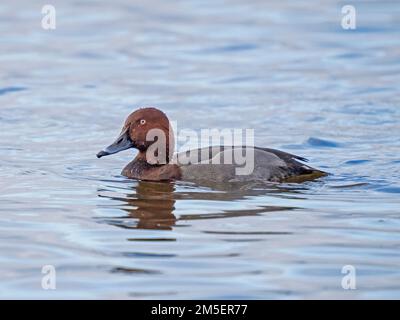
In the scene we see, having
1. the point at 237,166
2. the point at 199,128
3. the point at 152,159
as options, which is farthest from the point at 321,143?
the point at 152,159

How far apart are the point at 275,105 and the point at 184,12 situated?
7.30 m

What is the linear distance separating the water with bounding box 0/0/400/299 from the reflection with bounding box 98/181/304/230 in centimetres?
3

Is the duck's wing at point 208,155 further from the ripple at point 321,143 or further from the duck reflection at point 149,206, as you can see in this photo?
the ripple at point 321,143

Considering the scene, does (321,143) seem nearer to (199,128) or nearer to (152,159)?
(199,128)

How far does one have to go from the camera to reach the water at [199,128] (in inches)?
309

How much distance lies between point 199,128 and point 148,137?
9.97 ft

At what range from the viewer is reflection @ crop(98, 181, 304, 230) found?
9438 mm

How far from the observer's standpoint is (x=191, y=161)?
36.8 ft

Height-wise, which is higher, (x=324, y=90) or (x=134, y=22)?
(x=134, y=22)

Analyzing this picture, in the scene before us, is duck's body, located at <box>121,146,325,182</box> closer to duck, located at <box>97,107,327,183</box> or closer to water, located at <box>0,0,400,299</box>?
duck, located at <box>97,107,327,183</box>

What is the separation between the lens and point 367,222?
9.30m

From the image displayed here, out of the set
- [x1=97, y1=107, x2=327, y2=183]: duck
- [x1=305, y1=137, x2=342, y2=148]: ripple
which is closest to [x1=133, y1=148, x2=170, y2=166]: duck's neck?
[x1=97, y1=107, x2=327, y2=183]: duck
